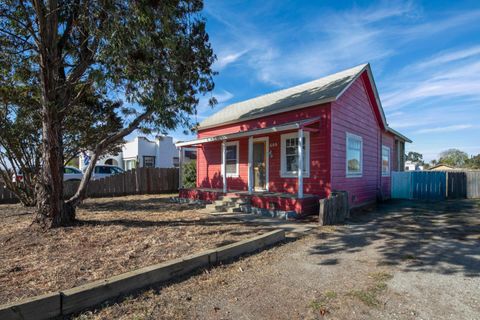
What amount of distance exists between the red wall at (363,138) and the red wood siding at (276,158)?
1.01 feet

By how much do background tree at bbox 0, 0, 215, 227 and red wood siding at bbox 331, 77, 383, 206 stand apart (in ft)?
17.8

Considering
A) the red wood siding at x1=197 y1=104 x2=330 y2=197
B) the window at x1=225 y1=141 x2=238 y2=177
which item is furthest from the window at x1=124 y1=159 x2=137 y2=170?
the window at x1=225 y1=141 x2=238 y2=177

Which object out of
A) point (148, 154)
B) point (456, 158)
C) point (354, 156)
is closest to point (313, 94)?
point (354, 156)

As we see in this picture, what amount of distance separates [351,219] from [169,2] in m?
7.82

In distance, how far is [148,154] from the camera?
90.8 feet

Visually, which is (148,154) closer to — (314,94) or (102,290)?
(314,94)

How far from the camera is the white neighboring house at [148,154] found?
Answer: 27.2 meters

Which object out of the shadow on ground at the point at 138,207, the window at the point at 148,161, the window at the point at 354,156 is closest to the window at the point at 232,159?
the shadow on ground at the point at 138,207

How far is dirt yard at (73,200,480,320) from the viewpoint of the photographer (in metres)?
3.06

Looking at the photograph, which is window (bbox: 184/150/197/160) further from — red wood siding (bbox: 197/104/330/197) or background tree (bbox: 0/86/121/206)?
background tree (bbox: 0/86/121/206)

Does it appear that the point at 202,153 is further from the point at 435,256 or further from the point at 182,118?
the point at 435,256

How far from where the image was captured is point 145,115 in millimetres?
7211

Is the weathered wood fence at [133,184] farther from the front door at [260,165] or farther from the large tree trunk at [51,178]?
the large tree trunk at [51,178]

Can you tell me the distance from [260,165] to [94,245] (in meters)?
7.47
